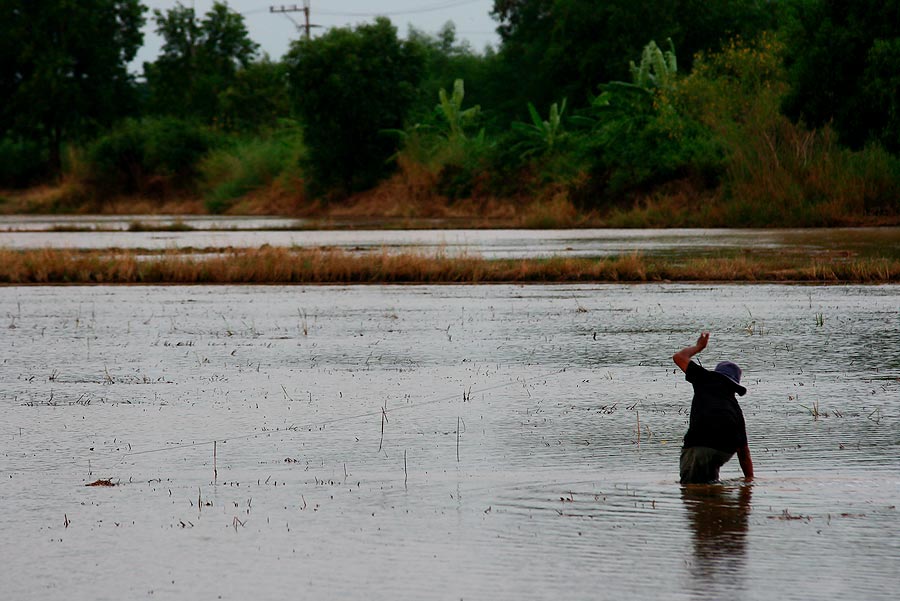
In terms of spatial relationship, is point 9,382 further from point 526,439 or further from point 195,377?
point 526,439

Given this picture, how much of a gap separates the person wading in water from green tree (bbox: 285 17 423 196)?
52898mm

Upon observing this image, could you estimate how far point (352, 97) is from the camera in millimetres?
59656

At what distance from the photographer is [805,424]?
29.5 feet

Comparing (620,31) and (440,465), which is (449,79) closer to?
(620,31)

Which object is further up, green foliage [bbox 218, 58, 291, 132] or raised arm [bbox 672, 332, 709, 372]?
green foliage [bbox 218, 58, 291, 132]

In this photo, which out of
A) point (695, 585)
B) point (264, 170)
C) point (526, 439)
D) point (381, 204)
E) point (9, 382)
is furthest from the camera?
point (264, 170)

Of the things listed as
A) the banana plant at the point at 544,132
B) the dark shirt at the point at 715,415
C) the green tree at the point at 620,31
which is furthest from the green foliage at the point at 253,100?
the dark shirt at the point at 715,415

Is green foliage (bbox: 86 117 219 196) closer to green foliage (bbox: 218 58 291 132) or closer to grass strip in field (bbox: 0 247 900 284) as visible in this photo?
green foliage (bbox: 218 58 291 132)

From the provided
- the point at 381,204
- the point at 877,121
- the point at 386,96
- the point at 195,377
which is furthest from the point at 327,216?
the point at 195,377

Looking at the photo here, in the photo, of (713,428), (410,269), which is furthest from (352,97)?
(713,428)

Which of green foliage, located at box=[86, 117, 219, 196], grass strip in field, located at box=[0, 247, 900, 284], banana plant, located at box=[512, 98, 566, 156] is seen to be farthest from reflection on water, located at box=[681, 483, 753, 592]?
green foliage, located at box=[86, 117, 219, 196]

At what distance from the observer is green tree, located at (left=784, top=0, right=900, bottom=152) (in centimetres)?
3331

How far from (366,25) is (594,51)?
36.2 feet

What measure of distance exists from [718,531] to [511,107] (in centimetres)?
6828
